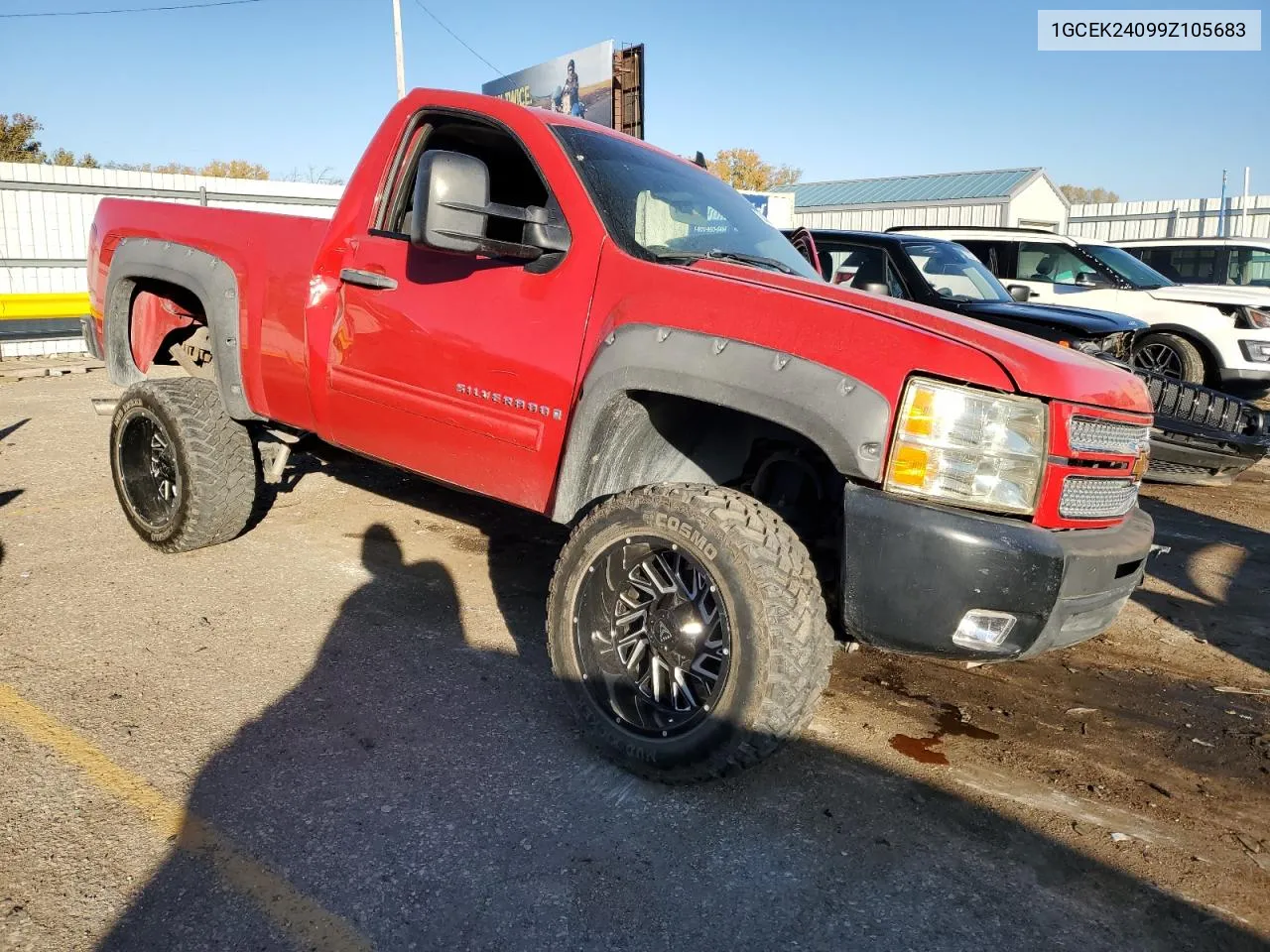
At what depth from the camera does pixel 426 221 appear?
309 centimetres

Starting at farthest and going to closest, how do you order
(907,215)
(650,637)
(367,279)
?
(907,215)
(367,279)
(650,637)

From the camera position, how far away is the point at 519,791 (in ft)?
9.71

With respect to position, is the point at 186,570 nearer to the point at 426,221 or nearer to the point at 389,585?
the point at 389,585

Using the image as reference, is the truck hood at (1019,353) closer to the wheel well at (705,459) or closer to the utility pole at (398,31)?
the wheel well at (705,459)

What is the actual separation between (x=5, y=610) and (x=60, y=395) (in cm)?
697

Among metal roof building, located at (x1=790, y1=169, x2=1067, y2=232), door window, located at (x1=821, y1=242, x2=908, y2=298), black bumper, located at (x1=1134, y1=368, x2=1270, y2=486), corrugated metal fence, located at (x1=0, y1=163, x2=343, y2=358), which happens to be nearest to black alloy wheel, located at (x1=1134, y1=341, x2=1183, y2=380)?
black bumper, located at (x1=1134, y1=368, x2=1270, y2=486)

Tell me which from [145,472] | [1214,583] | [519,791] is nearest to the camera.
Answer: [519,791]

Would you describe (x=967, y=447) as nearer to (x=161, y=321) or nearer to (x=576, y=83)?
(x=161, y=321)

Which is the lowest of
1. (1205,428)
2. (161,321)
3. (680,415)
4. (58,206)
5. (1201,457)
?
(1201,457)

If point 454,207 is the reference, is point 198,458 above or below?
below

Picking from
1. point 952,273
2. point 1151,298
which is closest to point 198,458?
point 952,273

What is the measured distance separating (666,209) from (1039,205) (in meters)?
36.7

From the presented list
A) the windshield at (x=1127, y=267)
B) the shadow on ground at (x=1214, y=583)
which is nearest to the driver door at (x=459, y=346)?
the shadow on ground at (x=1214, y=583)

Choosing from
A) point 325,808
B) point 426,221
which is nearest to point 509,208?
point 426,221
